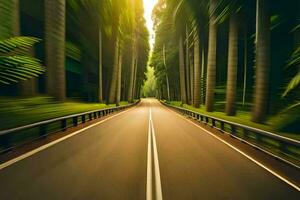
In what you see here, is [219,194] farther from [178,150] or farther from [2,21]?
[2,21]

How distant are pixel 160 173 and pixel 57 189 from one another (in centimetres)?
227

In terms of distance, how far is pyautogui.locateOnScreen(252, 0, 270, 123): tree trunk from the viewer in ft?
Answer: 43.2

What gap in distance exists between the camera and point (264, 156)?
27.5 feet

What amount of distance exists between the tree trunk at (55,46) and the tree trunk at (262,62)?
9.15 metres

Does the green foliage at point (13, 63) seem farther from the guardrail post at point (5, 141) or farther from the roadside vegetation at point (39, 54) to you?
the guardrail post at point (5, 141)

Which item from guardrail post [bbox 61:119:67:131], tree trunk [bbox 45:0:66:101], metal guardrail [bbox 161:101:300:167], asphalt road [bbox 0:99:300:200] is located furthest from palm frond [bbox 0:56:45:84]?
guardrail post [bbox 61:119:67:131]

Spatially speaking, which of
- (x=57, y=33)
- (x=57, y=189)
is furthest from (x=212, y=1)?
(x=57, y=189)

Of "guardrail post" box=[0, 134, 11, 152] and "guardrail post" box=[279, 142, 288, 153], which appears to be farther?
"guardrail post" box=[279, 142, 288, 153]

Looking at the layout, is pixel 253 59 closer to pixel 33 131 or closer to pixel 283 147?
pixel 283 147

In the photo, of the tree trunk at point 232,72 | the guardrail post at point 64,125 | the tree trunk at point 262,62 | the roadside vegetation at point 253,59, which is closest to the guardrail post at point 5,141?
the guardrail post at point 64,125

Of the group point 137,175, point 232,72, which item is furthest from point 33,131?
point 232,72

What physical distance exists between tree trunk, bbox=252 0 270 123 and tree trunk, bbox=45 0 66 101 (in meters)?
9.15

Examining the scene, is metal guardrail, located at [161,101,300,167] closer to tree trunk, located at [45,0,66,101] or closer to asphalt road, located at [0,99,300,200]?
asphalt road, located at [0,99,300,200]

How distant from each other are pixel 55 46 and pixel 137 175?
7867 mm
